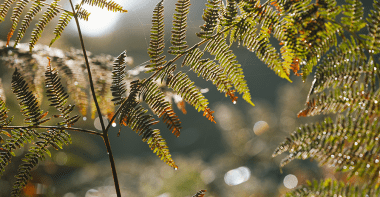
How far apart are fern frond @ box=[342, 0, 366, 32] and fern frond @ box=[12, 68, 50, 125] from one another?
791 millimetres

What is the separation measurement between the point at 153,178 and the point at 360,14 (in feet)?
9.40

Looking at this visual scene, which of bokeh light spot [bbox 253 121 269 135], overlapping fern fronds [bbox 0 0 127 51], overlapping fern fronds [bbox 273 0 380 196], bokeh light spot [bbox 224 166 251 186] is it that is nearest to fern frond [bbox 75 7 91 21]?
overlapping fern fronds [bbox 0 0 127 51]

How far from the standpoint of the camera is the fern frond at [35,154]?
20.4 inches

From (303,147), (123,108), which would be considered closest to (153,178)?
(123,108)

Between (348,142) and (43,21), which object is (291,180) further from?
(43,21)

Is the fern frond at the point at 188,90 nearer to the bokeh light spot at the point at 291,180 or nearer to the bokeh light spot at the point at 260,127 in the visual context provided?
the bokeh light spot at the point at 291,180

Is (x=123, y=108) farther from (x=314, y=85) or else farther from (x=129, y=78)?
(x=129, y=78)

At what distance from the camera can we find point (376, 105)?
391 mm

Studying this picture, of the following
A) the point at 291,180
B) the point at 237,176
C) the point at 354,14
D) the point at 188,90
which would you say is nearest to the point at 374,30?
the point at 354,14

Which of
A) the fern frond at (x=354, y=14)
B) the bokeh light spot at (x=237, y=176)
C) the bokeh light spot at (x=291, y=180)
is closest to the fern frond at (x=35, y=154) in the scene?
the fern frond at (x=354, y=14)

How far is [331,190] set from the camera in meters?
0.37

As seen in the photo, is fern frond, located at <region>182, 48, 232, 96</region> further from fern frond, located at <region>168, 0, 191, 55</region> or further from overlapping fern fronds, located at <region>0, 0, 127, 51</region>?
overlapping fern fronds, located at <region>0, 0, 127, 51</region>

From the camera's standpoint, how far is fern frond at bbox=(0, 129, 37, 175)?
1.69ft

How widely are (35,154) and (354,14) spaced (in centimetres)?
87
